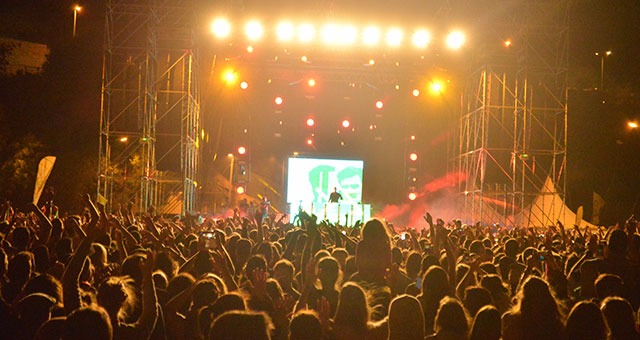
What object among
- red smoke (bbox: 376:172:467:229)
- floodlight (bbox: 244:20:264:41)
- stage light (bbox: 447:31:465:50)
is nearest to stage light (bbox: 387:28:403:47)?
stage light (bbox: 447:31:465:50)

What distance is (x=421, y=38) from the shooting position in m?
18.8

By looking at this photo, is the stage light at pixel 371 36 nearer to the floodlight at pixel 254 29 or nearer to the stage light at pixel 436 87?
the floodlight at pixel 254 29

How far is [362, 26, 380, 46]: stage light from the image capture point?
18.6m

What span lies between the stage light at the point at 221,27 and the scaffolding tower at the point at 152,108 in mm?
691

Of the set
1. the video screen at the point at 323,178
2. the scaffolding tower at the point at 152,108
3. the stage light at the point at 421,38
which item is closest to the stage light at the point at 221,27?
the scaffolding tower at the point at 152,108

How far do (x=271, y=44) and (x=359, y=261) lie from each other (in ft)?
55.1

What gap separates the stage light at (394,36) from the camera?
18750mm

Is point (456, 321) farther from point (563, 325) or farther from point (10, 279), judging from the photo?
point (10, 279)

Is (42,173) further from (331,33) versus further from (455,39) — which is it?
(455,39)

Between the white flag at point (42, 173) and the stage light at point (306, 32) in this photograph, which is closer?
the white flag at point (42, 173)

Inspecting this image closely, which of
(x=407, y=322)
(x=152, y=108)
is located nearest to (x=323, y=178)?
(x=152, y=108)

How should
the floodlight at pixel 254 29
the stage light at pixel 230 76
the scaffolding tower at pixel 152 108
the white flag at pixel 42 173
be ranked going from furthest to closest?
1. the stage light at pixel 230 76
2. the floodlight at pixel 254 29
3. the scaffolding tower at pixel 152 108
4. the white flag at pixel 42 173

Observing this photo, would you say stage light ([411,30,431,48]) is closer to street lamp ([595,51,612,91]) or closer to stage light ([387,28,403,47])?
stage light ([387,28,403,47])

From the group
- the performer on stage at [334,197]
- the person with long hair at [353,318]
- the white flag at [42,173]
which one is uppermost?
the white flag at [42,173]
